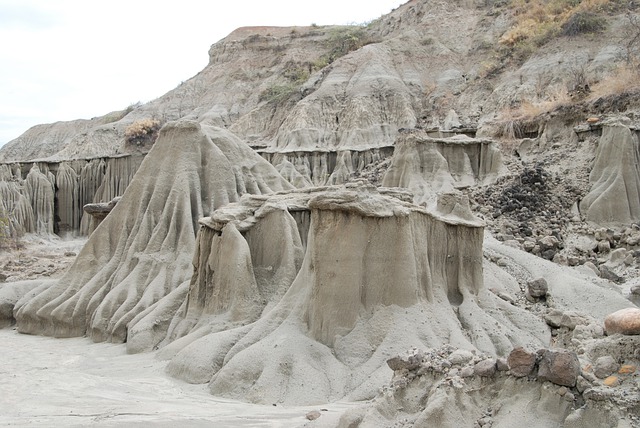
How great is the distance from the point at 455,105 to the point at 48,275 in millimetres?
24062

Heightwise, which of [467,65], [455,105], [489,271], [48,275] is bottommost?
[48,275]

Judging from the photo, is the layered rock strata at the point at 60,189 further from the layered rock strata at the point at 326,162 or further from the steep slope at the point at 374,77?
the steep slope at the point at 374,77

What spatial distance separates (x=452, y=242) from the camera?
10.6 metres

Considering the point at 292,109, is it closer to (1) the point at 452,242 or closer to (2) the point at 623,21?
(2) the point at 623,21

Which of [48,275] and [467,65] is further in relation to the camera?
[467,65]

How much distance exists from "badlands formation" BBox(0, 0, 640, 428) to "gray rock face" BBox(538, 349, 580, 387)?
0.6 inches

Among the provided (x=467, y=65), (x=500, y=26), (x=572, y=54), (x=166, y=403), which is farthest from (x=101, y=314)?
(x=500, y=26)

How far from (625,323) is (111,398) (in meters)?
6.20

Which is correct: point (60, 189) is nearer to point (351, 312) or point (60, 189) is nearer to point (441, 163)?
point (441, 163)

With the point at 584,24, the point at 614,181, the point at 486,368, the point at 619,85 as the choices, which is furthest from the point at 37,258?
the point at 584,24

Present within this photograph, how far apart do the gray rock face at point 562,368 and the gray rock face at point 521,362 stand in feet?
0.44

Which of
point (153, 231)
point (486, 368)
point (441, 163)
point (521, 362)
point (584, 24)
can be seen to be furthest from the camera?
point (584, 24)

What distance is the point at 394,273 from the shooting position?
9.16m

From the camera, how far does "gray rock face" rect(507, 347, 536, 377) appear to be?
17.6 ft
